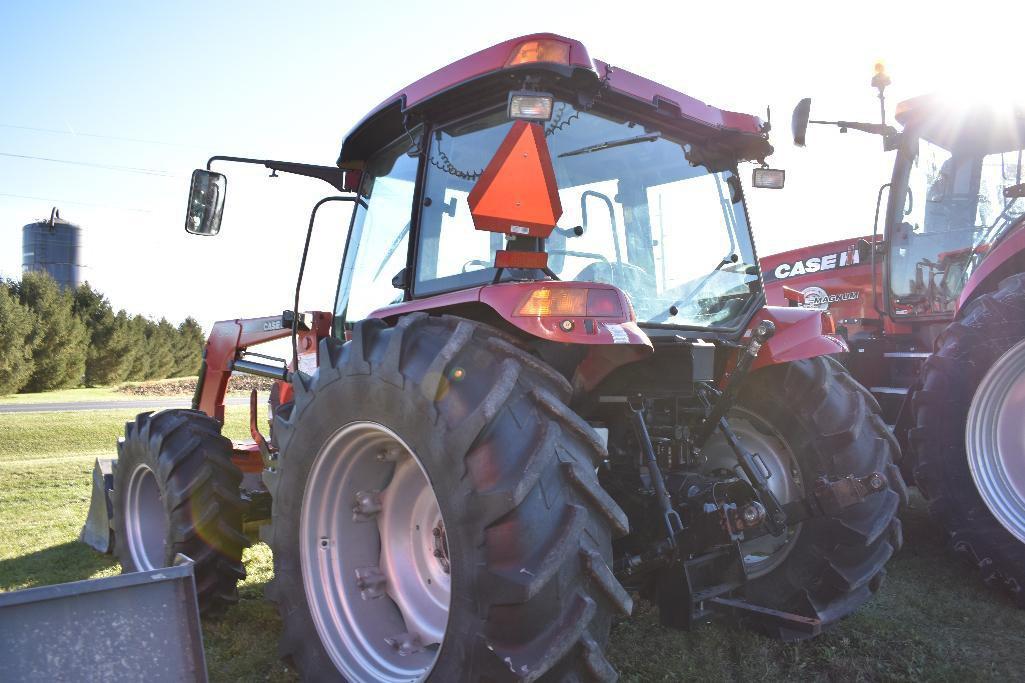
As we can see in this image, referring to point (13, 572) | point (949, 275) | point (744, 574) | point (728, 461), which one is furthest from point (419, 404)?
point (949, 275)

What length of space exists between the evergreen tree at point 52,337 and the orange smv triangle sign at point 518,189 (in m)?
29.9

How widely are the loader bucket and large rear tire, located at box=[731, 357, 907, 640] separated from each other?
343 centimetres

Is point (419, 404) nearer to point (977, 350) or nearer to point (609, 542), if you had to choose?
point (609, 542)

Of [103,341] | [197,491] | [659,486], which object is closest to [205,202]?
[197,491]

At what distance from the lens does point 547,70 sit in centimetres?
255

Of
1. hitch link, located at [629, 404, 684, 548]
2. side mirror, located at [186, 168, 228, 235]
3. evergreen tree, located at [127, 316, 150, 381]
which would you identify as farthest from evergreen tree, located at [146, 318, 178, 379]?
hitch link, located at [629, 404, 684, 548]

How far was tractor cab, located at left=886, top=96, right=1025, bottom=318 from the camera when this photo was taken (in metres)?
5.11

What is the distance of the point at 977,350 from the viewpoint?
12.7 ft

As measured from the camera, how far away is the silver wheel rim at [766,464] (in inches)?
127

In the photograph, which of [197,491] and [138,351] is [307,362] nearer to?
[197,491]

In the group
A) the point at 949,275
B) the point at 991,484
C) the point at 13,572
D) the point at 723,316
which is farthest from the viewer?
the point at 949,275

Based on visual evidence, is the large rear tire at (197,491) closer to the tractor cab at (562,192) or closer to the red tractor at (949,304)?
the tractor cab at (562,192)

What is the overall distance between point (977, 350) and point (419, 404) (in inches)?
119

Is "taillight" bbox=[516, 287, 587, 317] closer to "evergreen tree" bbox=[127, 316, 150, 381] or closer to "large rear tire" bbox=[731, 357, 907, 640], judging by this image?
"large rear tire" bbox=[731, 357, 907, 640]
